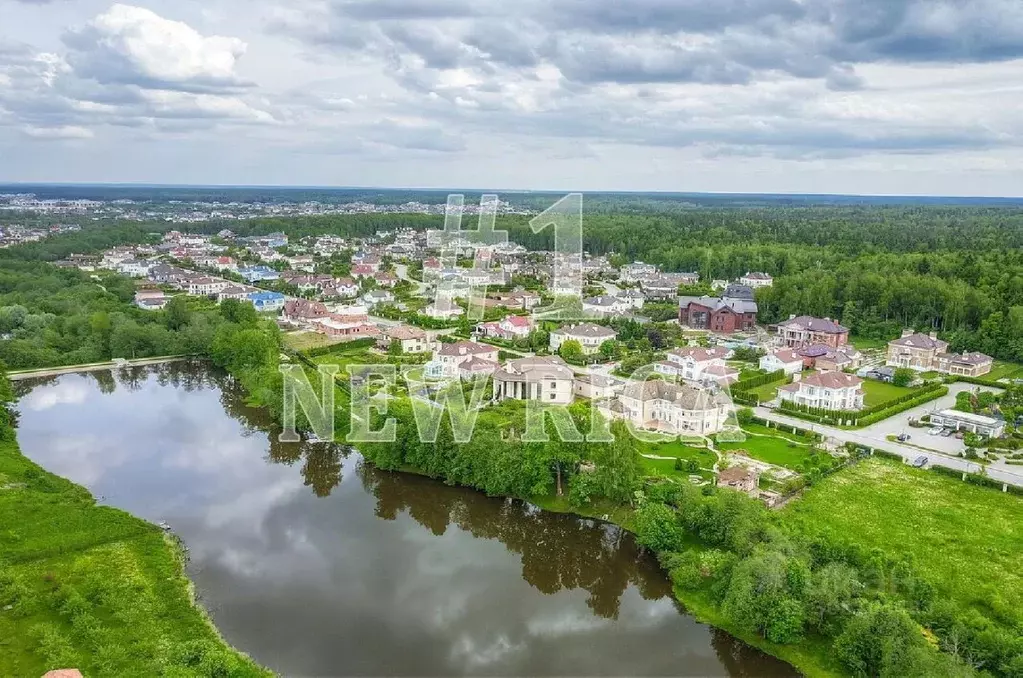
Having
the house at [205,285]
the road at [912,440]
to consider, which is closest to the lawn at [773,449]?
the road at [912,440]

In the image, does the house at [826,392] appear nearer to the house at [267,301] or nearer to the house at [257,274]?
the house at [267,301]

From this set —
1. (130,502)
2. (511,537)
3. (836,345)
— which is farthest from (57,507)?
(836,345)

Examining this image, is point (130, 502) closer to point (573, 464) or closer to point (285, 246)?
point (573, 464)

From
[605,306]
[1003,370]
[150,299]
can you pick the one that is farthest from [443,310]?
[1003,370]

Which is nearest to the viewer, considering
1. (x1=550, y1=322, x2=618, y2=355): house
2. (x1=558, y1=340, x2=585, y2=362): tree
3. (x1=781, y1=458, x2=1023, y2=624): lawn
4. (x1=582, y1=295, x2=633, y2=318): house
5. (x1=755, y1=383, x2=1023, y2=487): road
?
(x1=781, y1=458, x2=1023, y2=624): lawn

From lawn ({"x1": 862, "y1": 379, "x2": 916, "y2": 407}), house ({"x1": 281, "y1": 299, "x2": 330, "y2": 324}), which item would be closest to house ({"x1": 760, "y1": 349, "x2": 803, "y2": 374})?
lawn ({"x1": 862, "y1": 379, "x2": 916, "y2": 407})

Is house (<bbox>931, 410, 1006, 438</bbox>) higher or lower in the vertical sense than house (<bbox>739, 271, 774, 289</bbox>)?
lower

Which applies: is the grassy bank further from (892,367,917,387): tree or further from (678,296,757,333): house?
(678,296,757,333): house
